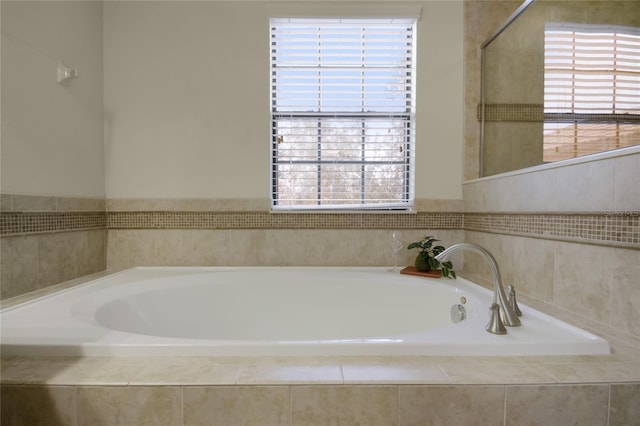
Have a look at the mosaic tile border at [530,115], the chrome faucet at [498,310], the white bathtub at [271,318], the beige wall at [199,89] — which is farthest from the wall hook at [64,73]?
the mosaic tile border at [530,115]

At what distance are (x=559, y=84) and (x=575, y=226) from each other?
76cm

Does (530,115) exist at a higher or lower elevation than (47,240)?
higher

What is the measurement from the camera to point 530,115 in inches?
73.8

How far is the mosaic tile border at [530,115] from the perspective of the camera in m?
1.30

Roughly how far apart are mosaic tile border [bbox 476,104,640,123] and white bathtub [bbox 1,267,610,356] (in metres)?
0.82

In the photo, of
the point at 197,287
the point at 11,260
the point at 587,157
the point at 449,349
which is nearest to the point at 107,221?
the point at 11,260

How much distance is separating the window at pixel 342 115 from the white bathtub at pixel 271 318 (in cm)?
56

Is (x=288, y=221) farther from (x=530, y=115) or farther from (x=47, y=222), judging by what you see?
(x=530, y=115)

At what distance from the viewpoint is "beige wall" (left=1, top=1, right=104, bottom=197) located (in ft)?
4.95

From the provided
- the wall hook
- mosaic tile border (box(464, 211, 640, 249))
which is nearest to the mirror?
mosaic tile border (box(464, 211, 640, 249))

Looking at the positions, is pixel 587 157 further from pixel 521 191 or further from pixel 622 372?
pixel 622 372

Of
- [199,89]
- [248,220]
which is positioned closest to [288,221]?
[248,220]

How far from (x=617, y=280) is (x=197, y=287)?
1.90 m

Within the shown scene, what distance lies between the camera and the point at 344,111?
7.57ft
